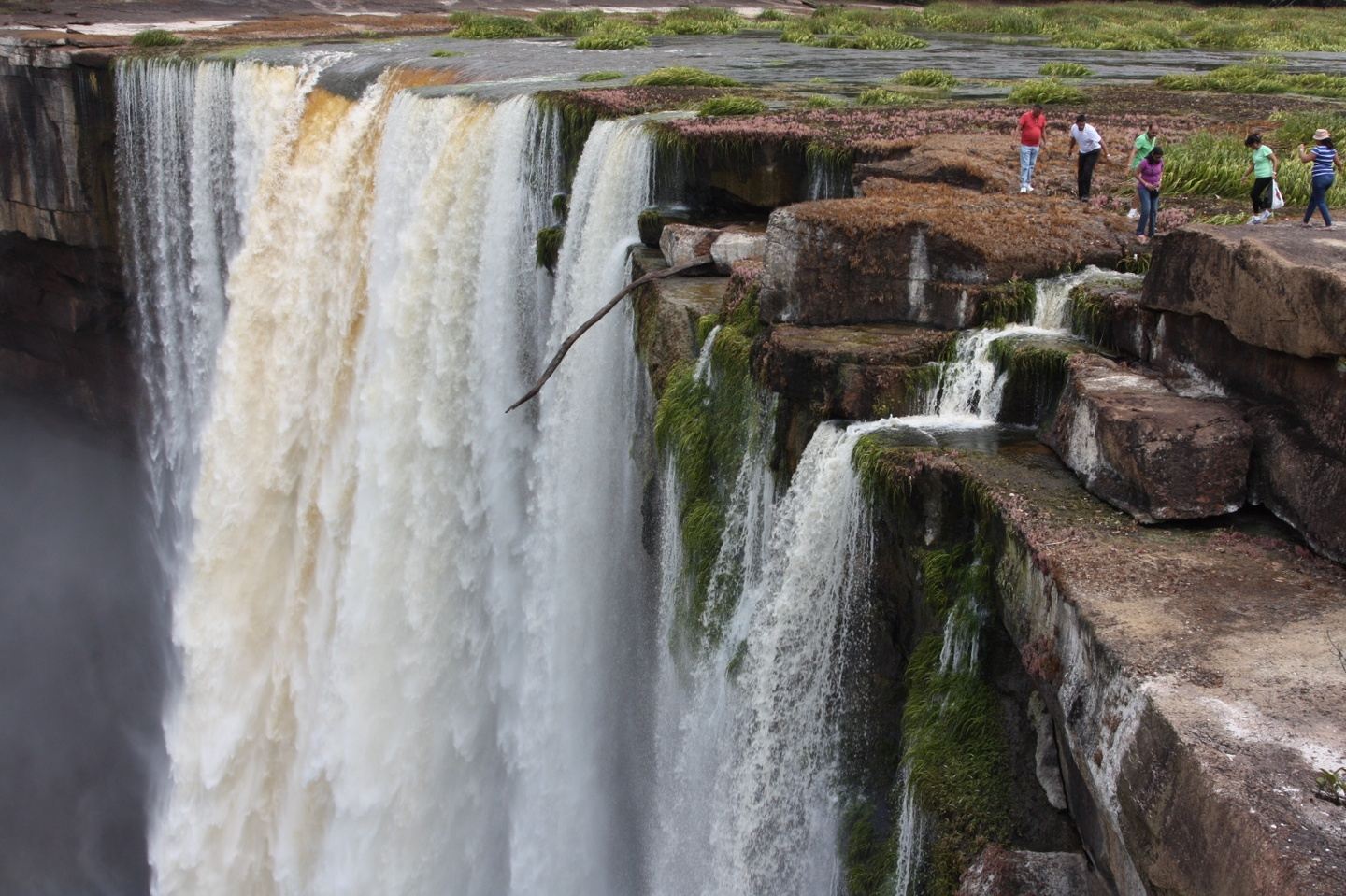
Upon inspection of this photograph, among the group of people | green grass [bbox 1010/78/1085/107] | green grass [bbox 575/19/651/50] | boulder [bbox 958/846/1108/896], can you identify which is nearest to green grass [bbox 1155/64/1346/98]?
green grass [bbox 1010/78/1085/107]

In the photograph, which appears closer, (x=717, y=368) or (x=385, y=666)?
(x=717, y=368)

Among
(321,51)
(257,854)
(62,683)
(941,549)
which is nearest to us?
(941,549)

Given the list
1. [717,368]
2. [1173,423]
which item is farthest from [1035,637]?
[717,368]

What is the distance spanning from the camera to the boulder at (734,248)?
13477mm

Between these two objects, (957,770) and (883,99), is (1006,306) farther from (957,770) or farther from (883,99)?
(883,99)

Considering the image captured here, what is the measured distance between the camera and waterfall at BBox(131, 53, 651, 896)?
47.5ft

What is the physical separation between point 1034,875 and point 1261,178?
7.72 meters

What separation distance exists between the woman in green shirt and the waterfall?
634 centimetres

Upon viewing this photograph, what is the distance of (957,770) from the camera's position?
8.02 m

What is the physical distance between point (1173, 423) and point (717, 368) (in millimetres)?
4795

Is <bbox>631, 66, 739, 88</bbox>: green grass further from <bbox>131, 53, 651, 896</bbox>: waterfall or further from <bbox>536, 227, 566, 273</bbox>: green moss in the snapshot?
<bbox>536, 227, 566, 273</bbox>: green moss

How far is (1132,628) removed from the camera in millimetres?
6582

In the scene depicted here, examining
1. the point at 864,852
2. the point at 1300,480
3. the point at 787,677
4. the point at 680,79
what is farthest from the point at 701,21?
the point at 1300,480

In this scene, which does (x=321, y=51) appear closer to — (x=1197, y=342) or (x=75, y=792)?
(x=75, y=792)
